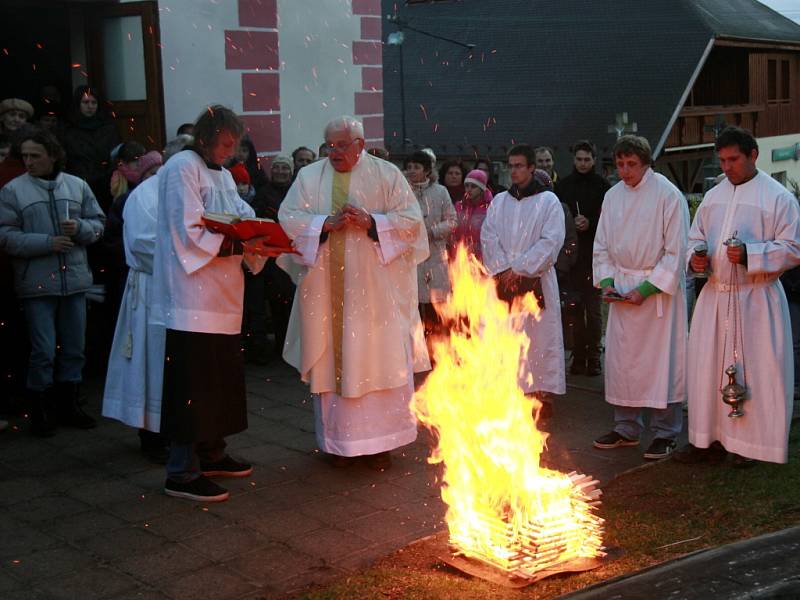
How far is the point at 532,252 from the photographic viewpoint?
25.5 ft

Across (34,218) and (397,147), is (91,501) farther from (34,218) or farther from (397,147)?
(397,147)

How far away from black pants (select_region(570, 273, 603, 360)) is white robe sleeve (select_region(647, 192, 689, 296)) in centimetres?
240

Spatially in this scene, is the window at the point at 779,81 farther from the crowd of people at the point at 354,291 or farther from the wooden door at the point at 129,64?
the crowd of people at the point at 354,291

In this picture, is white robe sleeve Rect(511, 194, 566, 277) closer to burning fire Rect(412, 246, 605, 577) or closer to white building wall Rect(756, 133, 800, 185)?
burning fire Rect(412, 246, 605, 577)

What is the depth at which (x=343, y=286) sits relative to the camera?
6.66 meters

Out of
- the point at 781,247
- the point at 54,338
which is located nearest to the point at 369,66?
the point at 54,338

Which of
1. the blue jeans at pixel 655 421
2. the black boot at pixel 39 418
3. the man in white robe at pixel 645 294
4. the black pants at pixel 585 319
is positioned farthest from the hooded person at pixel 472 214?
the black boot at pixel 39 418

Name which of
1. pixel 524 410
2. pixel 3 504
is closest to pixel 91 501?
pixel 3 504

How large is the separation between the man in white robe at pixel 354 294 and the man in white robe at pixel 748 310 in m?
1.81

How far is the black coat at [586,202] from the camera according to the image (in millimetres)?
9562

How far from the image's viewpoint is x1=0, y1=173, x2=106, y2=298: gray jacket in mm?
7312

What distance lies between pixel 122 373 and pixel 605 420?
137 inches

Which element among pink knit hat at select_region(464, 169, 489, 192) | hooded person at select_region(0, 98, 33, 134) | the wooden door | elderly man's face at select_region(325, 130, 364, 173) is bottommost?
pink knit hat at select_region(464, 169, 489, 192)

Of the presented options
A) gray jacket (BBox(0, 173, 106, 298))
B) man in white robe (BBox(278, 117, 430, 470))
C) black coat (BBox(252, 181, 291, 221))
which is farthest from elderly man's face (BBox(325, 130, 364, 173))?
black coat (BBox(252, 181, 291, 221))
